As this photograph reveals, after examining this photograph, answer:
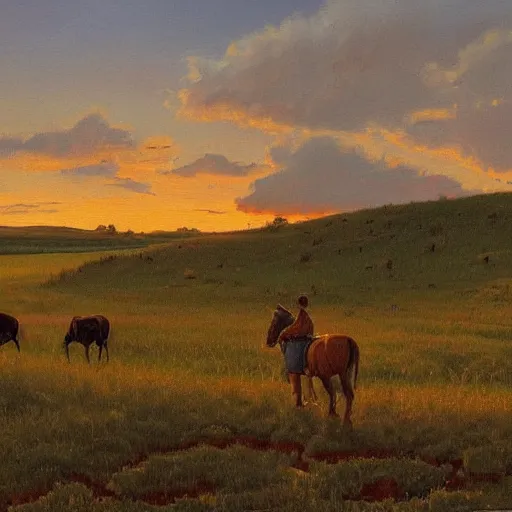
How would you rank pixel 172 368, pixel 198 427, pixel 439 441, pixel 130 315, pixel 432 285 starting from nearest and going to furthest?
pixel 439 441 < pixel 198 427 < pixel 172 368 < pixel 130 315 < pixel 432 285

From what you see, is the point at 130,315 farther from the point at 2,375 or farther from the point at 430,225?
the point at 430,225

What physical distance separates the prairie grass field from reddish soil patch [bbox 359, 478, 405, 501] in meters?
0.02

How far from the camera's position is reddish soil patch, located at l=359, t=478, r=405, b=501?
912 centimetres

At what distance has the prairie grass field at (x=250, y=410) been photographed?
9317 millimetres

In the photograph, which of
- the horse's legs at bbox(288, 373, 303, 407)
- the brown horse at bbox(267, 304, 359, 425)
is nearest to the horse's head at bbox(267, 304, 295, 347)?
the horse's legs at bbox(288, 373, 303, 407)

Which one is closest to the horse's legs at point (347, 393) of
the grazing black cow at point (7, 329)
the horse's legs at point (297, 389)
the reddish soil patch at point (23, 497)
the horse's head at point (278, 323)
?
the horse's legs at point (297, 389)

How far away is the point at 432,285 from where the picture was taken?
43344 mm

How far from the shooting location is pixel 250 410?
12.9 m

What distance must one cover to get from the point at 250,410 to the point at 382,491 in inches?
160

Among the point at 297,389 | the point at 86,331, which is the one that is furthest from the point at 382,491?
the point at 86,331

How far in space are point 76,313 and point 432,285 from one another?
902 inches

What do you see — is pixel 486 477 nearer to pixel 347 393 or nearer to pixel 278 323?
pixel 347 393

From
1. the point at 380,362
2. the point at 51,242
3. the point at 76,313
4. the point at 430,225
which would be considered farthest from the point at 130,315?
the point at 51,242

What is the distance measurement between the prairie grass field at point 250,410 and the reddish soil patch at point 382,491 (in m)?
0.02
